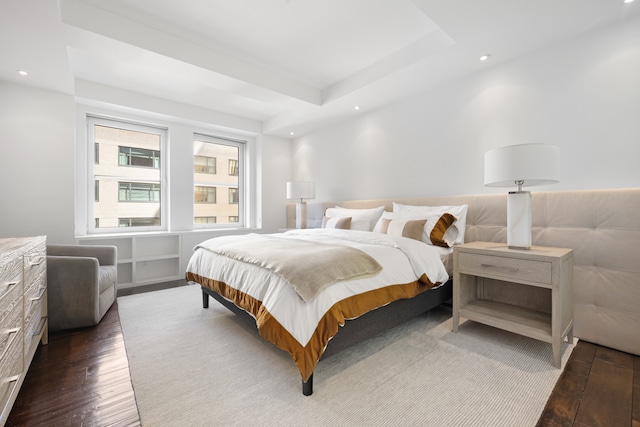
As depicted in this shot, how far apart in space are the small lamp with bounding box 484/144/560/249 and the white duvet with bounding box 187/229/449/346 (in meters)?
0.63

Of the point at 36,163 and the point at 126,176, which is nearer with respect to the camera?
the point at 36,163

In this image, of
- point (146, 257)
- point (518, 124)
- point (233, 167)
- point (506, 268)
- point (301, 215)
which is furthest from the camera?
point (233, 167)

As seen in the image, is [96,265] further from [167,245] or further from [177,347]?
[167,245]

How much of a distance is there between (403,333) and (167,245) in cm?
363

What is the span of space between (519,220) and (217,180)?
443cm

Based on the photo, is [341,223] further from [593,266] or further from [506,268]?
[593,266]

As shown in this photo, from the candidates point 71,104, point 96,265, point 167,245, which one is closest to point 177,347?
point 96,265

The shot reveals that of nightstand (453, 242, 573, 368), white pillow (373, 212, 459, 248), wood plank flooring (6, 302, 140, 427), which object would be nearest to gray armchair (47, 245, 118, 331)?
wood plank flooring (6, 302, 140, 427)

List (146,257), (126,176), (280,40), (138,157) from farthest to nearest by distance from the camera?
(138,157) < (126,176) < (146,257) < (280,40)

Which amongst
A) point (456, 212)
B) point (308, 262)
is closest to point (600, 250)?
point (456, 212)

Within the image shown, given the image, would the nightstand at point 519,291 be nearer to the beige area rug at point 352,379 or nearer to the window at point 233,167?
the beige area rug at point 352,379

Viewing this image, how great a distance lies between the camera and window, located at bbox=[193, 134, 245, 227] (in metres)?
4.75

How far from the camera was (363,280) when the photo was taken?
1800mm

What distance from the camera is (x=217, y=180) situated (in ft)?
16.3
